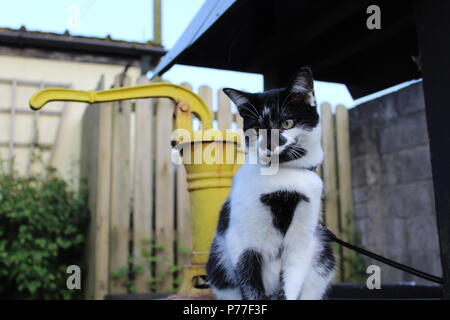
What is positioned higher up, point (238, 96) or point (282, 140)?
point (238, 96)

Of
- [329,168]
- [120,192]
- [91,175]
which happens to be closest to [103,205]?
[120,192]

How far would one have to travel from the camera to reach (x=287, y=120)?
3.64 feet

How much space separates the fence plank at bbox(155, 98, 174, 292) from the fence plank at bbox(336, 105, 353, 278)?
1.44 metres

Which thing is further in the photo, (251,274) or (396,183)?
(396,183)

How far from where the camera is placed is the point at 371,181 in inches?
142

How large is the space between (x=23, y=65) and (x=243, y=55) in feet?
13.3

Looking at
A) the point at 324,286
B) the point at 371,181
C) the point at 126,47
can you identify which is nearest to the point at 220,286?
the point at 324,286

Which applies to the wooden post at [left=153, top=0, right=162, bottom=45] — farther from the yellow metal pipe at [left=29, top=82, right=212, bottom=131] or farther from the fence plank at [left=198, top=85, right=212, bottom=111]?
the yellow metal pipe at [left=29, top=82, right=212, bottom=131]

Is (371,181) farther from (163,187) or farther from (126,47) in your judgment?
(126,47)

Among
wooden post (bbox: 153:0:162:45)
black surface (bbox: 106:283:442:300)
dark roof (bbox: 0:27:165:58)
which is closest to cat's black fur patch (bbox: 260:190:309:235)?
black surface (bbox: 106:283:442:300)

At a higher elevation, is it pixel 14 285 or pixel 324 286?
pixel 324 286

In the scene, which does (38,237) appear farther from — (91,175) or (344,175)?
(344,175)

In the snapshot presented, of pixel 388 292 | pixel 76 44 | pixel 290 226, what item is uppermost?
pixel 76 44

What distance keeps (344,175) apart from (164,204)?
1552 mm
